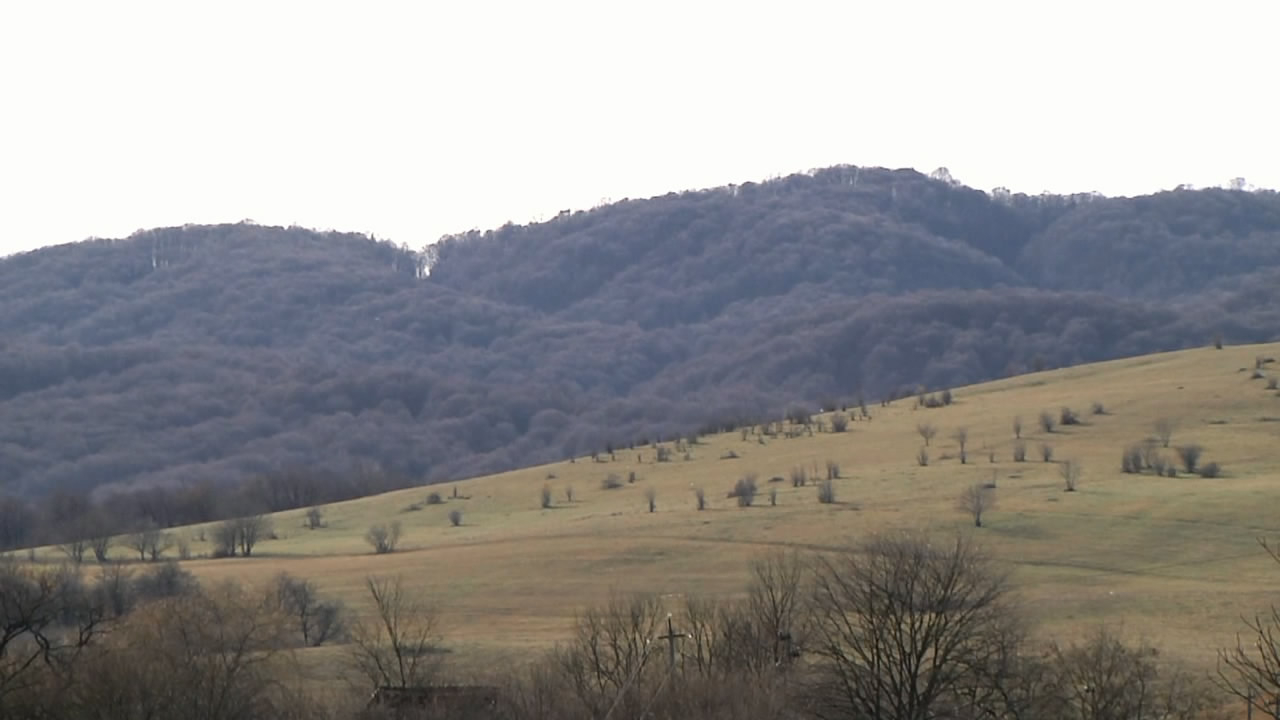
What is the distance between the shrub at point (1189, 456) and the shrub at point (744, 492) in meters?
24.0

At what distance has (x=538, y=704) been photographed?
42.9 meters

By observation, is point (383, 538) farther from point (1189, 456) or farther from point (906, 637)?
point (906, 637)

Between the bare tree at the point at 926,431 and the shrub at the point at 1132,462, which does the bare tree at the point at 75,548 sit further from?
the shrub at the point at 1132,462

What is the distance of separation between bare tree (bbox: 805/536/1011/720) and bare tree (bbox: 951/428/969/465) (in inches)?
2079

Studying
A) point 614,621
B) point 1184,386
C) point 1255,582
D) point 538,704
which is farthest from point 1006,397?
point 538,704

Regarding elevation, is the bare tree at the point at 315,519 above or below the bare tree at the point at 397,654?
above

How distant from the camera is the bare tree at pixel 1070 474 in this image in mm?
85850

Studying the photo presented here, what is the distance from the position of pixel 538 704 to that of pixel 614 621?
10091 mm

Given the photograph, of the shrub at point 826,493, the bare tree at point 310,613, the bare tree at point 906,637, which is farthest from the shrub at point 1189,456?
the bare tree at point 310,613

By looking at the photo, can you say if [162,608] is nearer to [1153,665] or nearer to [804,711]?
[804,711]

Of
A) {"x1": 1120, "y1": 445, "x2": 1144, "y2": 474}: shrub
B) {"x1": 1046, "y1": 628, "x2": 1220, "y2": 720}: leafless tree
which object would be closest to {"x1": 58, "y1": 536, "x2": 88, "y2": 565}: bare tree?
{"x1": 1120, "y1": 445, "x2": 1144, "y2": 474}: shrub

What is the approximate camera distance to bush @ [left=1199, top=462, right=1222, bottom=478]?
3493 inches

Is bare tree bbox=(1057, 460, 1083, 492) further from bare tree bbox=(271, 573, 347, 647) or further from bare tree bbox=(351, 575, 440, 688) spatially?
bare tree bbox=(351, 575, 440, 688)

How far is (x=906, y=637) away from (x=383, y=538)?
52130 millimetres
